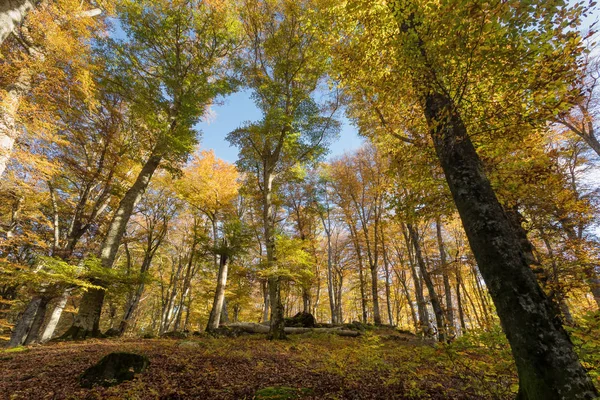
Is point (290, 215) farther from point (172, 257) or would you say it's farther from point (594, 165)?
point (594, 165)

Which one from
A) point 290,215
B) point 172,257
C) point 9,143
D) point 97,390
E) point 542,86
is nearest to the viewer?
point 542,86

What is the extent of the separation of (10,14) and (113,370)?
291 inches

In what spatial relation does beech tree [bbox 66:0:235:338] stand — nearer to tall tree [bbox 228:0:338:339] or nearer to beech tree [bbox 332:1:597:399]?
tall tree [bbox 228:0:338:339]

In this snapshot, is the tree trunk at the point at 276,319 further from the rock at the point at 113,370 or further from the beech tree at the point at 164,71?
the beech tree at the point at 164,71

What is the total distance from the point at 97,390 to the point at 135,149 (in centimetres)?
1104

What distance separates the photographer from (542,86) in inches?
126

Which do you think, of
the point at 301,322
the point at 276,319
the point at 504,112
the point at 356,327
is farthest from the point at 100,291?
the point at 356,327

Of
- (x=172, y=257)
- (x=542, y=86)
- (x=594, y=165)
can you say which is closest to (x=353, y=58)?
(x=542, y=86)

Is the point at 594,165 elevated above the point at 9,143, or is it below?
above

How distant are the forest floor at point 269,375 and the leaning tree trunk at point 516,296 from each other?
0.88 m

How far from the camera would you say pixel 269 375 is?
4.77 m

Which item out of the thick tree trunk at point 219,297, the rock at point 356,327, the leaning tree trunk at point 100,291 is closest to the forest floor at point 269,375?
the leaning tree trunk at point 100,291

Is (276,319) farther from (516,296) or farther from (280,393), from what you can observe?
(516,296)

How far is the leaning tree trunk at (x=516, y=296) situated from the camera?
2211mm
